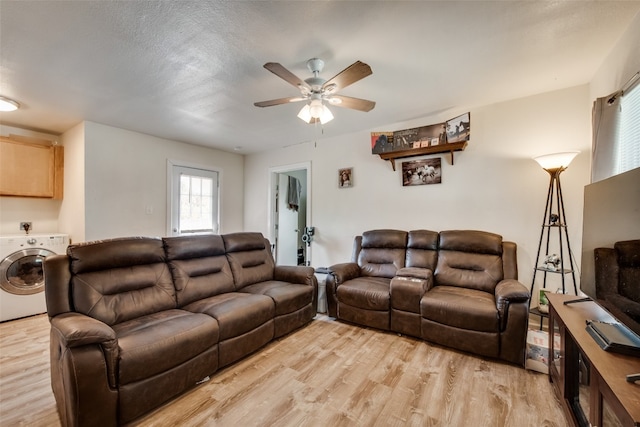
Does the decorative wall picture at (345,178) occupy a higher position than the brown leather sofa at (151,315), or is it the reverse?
the decorative wall picture at (345,178)

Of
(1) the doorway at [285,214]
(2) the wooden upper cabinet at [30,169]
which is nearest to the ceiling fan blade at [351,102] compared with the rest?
(1) the doorway at [285,214]

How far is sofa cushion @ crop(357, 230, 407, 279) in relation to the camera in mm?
3173

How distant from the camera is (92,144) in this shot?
3.31m

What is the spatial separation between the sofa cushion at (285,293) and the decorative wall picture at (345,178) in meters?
1.68

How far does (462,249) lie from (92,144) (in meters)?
4.64

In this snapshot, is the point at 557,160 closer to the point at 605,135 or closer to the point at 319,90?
the point at 605,135

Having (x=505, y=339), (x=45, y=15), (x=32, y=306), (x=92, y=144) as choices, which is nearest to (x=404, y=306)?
(x=505, y=339)

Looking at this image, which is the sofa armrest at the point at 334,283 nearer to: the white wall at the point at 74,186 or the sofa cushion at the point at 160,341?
the sofa cushion at the point at 160,341

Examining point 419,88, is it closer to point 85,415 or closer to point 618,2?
point 618,2

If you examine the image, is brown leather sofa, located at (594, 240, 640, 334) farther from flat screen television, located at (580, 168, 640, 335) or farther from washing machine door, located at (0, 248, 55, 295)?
washing machine door, located at (0, 248, 55, 295)

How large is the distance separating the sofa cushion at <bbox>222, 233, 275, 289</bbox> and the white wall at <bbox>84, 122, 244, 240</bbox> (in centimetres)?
170

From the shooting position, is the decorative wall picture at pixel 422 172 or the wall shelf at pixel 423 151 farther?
the decorative wall picture at pixel 422 172

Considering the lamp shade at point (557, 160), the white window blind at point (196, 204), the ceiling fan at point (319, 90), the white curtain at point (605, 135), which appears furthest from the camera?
the white window blind at point (196, 204)

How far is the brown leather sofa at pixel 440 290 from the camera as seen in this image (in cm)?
210
